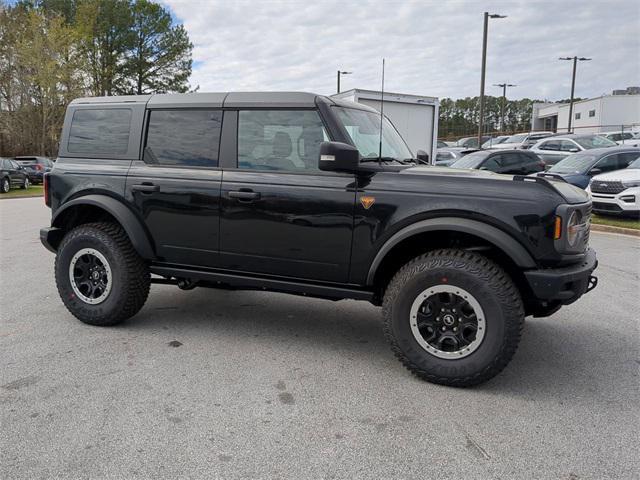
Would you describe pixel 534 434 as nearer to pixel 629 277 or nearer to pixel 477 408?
pixel 477 408

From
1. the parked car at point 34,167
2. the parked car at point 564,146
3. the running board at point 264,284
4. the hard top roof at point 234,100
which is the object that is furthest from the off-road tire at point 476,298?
the parked car at point 34,167

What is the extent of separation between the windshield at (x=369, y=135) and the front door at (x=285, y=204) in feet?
0.91

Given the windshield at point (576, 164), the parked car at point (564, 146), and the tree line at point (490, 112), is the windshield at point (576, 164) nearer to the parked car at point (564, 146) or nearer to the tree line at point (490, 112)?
the parked car at point (564, 146)

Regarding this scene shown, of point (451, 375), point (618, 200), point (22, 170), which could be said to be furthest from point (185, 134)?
point (22, 170)

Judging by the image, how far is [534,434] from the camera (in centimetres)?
295

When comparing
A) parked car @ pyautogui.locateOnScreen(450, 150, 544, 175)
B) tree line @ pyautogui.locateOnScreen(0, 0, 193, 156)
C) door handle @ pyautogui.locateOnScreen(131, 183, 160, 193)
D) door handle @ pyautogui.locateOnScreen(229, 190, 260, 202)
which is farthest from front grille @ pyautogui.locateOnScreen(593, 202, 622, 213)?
tree line @ pyautogui.locateOnScreen(0, 0, 193, 156)

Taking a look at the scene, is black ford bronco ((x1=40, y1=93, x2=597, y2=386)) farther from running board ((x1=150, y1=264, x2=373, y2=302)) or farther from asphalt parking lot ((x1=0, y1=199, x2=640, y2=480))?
asphalt parking lot ((x1=0, y1=199, x2=640, y2=480))

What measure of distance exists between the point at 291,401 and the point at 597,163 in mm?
12218

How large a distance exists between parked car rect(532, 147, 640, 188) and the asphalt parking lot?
8455 millimetres

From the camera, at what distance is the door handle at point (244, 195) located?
13.1ft

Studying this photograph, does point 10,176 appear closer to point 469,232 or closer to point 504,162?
point 504,162

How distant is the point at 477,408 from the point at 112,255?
3.13 m

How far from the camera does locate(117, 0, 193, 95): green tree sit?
4131 cm

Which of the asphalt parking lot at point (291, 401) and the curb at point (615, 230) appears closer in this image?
the asphalt parking lot at point (291, 401)
